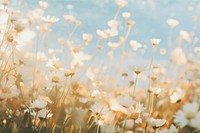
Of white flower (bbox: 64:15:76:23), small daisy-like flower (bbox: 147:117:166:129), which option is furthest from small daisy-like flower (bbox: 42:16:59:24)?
small daisy-like flower (bbox: 147:117:166:129)

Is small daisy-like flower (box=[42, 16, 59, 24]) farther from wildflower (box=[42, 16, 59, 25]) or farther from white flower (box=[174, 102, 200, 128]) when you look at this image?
white flower (box=[174, 102, 200, 128])

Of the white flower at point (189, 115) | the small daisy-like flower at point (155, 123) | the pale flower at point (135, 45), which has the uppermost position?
the pale flower at point (135, 45)

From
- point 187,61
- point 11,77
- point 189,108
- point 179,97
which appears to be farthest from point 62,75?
point 187,61

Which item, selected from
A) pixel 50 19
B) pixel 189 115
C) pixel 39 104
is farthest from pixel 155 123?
pixel 50 19

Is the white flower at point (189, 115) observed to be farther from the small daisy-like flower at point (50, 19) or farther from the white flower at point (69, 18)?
the white flower at point (69, 18)

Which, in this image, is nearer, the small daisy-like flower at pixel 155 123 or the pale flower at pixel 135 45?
the small daisy-like flower at pixel 155 123

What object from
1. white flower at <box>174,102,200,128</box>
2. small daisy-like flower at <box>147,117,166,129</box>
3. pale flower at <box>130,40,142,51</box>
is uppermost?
pale flower at <box>130,40,142,51</box>

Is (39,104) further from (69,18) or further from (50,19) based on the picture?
(69,18)

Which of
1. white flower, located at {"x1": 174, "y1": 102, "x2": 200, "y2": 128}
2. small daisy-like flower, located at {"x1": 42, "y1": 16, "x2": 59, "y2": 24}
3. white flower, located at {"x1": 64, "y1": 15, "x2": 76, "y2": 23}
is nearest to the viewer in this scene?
white flower, located at {"x1": 174, "y1": 102, "x2": 200, "y2": 128}

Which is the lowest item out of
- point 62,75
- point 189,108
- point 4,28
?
point 189,108

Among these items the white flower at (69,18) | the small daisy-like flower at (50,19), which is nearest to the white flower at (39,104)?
the small daisy-like flower at (50,19)

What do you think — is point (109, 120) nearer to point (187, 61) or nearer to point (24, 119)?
point (24, 119)
